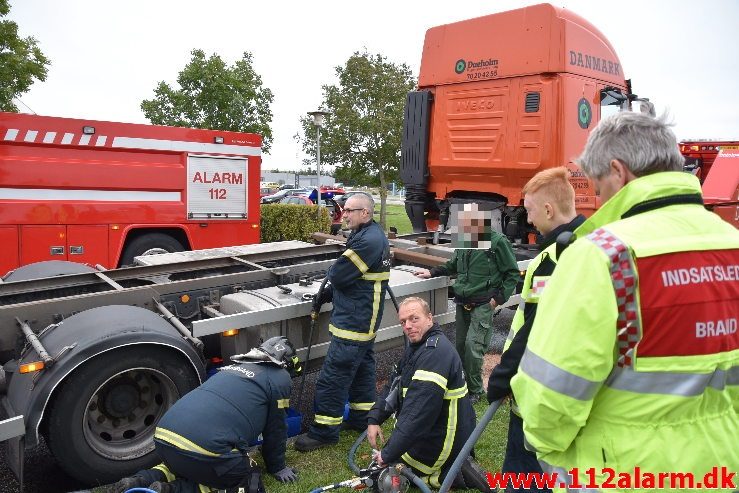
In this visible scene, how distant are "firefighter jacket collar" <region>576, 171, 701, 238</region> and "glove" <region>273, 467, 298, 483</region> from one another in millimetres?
2780

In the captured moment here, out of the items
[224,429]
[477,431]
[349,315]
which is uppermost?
[349,315]

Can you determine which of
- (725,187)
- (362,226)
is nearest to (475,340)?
(362,226)

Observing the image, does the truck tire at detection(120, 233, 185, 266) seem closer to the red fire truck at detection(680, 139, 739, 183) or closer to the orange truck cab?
the orange truck cab

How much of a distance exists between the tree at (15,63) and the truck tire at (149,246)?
27.9 ft

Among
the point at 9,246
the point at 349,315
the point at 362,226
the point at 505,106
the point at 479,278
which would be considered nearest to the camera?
the point at 349,315

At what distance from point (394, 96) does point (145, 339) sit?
1572 cm

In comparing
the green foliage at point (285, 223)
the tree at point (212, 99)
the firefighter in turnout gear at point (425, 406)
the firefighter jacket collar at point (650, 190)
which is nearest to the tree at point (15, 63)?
the tree at point (212, 99)

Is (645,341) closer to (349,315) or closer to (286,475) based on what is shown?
(286,475)

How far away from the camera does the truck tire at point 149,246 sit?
27.9ft

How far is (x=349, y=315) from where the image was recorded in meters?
4.21

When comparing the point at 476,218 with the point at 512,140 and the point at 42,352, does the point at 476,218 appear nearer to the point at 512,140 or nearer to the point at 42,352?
the point at 512,140

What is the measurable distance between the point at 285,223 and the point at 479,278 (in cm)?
932

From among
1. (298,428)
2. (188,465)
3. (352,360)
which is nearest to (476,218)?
(352,360)

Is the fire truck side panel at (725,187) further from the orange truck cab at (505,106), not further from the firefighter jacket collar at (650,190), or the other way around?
the firefighter jacket collar at (650,190)
